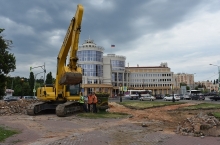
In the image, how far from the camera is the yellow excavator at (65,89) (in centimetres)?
1852

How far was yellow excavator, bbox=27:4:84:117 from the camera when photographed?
60.7ft

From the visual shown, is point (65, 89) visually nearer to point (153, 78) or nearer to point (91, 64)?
point (91, 64)

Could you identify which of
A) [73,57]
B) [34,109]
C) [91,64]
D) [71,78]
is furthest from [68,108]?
[91,64]

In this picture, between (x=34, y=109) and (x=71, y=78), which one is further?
(x=34, y=109)

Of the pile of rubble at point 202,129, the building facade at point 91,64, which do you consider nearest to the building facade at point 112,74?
the building facade at point 91,64

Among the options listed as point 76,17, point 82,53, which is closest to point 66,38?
point 76,17

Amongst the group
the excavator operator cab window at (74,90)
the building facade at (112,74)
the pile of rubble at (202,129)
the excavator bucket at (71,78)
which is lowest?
the pile of rubble at (202,129)

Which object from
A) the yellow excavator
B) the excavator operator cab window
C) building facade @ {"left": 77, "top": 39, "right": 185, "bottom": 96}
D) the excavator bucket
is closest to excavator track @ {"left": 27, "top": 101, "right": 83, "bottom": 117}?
the yellow excavator

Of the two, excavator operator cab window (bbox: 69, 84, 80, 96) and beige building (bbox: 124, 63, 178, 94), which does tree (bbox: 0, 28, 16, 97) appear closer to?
excavator operator cab window (bbox: 69, 84, 80, 96)

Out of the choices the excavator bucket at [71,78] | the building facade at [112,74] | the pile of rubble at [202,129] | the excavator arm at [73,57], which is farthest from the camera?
the building facade at [112,74]

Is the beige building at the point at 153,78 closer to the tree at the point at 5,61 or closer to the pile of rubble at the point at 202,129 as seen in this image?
the tree at the point at 5,61

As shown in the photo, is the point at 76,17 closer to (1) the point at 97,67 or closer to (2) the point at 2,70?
(2) the point at 2,70

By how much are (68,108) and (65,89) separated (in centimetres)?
215

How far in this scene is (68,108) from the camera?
20734 mm
